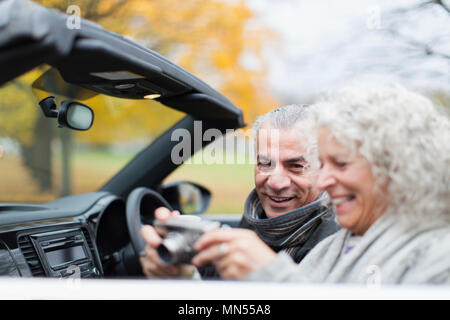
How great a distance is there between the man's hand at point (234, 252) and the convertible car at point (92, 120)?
514 mm

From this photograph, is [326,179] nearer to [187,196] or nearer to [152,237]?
[152,237]

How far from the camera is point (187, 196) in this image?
287 cm

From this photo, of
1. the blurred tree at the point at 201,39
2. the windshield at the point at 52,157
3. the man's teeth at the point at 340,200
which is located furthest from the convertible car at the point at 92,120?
the windshield at the point at 52,157

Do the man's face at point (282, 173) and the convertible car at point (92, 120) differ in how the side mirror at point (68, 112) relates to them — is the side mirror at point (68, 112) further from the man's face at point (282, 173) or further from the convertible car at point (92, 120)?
the man's face at point (282, 173)

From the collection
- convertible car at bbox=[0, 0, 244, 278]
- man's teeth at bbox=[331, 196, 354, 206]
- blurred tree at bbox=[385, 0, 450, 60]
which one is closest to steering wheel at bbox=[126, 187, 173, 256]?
convertible car at bbox=[0, 0, 244, 278]

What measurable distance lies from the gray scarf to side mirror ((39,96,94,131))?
826mm

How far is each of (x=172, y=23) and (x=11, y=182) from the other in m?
4.34

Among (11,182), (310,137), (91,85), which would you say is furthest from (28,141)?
(310,137)

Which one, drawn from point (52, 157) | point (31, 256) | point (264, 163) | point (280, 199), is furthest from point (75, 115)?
point (52, 157)

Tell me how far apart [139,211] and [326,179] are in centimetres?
85

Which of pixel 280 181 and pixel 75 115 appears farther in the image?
pixel 280 181

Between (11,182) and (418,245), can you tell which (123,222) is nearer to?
(418,245)

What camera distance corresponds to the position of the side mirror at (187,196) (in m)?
2.72
